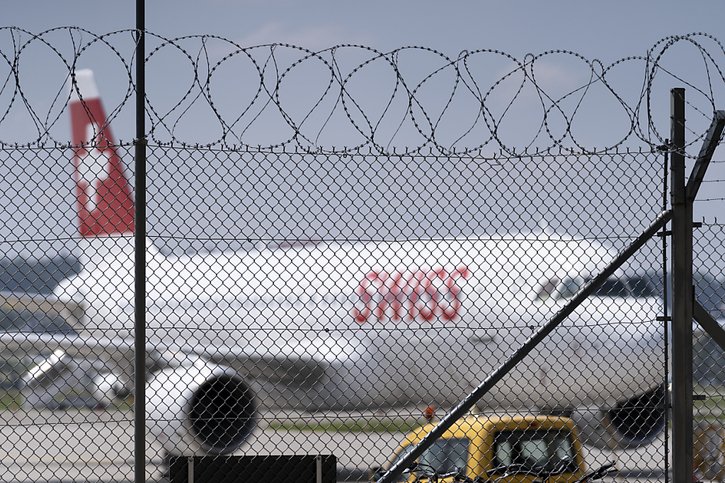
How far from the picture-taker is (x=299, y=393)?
39.4 ft

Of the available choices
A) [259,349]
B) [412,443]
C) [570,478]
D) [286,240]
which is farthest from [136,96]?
[259,349]

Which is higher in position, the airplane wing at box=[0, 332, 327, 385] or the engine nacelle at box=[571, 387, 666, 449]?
the airplane wing at box=[0, 332, 327, 385]

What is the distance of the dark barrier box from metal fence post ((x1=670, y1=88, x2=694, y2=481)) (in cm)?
147

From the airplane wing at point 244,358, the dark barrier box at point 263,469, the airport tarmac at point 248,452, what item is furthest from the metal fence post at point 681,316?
the airplane wing at point 244,358

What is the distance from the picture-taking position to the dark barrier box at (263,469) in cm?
387

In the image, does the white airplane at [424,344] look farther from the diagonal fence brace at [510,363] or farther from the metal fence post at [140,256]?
the metal fence post at [140,256]

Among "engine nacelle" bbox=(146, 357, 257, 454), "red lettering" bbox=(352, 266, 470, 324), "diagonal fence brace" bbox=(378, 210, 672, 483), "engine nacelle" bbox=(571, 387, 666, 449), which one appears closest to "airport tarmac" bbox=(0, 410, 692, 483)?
"engine nacelle" bbox=(571, 387, 666, 449)

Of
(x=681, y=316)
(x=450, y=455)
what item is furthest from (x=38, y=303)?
(x=681, y=316)

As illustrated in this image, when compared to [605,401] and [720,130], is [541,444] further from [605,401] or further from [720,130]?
[605,401]

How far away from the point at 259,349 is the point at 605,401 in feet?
13.6

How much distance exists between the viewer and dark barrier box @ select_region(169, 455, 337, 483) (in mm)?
3871

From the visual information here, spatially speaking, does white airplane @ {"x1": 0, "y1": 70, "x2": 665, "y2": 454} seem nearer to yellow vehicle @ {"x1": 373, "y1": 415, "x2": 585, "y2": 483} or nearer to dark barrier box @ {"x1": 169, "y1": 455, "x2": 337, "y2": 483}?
yellow vehicle @ {"x1": 373, "y1": 415, "x2": 585, "y2": 483}

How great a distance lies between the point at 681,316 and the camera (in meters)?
4.26

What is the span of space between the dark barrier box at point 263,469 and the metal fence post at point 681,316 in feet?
4.83
